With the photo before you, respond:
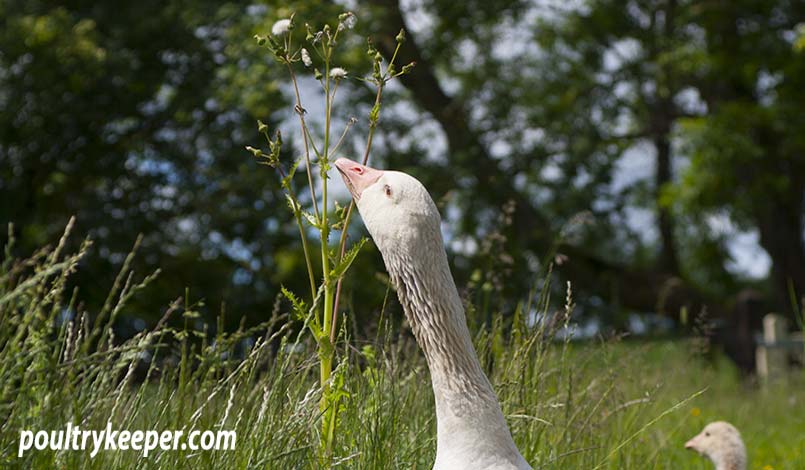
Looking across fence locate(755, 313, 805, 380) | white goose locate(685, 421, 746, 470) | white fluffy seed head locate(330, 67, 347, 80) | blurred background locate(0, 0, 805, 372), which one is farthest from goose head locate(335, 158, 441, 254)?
fence locate(755, 313, 805, 380)

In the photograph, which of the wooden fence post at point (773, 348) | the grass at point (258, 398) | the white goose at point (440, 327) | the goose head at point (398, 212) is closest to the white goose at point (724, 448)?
the grass at point (258, 398)

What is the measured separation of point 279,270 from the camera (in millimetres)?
10930

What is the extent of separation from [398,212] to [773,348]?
35.4ft

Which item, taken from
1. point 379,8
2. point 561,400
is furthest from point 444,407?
point 379,8

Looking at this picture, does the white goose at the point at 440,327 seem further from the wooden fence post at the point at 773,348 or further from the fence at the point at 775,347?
the fence at the point at 775,347

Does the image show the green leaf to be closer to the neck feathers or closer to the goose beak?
the goose beak

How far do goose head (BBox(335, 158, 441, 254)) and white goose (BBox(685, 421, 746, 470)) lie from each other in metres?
2.53

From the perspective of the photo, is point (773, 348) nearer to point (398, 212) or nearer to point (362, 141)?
point (362, 141)

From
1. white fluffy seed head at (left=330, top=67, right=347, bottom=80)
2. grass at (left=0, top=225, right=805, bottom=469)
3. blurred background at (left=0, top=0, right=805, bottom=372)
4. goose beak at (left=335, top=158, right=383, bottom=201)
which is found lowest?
grass at (left=0, top=225, right=805, bottom=469)

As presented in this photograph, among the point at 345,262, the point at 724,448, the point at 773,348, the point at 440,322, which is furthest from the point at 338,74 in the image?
the point at 773,348

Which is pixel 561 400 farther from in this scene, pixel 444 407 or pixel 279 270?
pixel 279 270

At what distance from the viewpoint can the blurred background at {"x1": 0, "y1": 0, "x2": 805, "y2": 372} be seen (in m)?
10.5

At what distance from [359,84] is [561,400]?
764 centimetres

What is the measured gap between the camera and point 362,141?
37.4 ft
